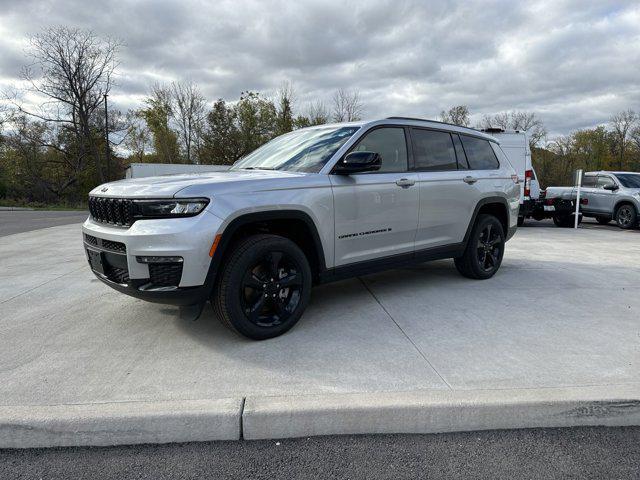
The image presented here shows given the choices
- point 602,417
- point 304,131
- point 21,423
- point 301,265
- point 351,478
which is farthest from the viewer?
point 304,131

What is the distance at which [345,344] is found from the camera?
3422mm

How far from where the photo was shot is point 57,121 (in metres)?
36.8

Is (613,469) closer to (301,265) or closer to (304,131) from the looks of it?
(301,265)

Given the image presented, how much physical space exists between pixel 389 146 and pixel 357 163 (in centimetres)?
90

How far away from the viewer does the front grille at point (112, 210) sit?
10.4 feet

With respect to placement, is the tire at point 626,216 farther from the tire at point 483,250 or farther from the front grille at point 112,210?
the front grille at point 112,210

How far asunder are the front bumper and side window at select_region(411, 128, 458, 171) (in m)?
2.48

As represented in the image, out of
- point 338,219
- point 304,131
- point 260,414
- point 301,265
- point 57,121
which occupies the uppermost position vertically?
point 57,121

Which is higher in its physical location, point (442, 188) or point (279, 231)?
point (442, 188)

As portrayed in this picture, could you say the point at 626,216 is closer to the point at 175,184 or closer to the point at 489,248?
the point at 489,248

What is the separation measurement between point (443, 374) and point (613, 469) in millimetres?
1009

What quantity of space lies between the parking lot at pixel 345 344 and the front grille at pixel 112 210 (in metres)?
0.99

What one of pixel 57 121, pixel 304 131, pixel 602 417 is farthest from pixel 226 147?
pixel 602 417

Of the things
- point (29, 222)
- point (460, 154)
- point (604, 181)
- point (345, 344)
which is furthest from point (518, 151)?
point (29, 222)
